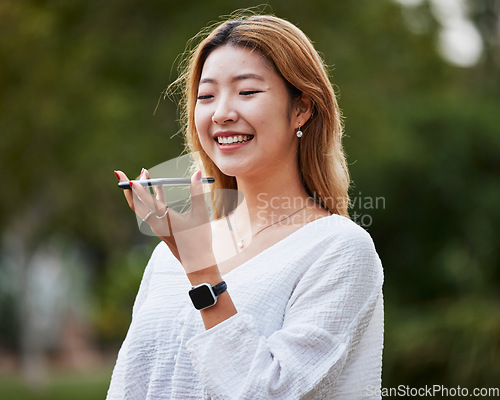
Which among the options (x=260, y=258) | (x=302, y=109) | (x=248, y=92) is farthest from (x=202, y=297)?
(x=302, y=109)

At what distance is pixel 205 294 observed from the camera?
1753 millimetres

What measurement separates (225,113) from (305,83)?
0.29 meters

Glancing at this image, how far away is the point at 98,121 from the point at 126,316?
5.17 m

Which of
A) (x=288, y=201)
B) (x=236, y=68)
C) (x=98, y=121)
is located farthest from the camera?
(x=98, y=121)

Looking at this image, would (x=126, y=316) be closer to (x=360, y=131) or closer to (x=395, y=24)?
(x=360, y=131)

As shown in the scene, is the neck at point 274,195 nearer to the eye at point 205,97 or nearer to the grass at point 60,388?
the eye at point 205,97

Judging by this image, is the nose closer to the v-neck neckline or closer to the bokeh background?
the v-neck neckline

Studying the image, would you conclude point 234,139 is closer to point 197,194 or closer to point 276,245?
point 276,245

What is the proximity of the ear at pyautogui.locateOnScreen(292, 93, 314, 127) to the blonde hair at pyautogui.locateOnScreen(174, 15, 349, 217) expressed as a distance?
0.02 m

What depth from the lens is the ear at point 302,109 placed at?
7.32 feet

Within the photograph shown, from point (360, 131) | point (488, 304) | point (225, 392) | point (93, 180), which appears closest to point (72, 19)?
point (93, 180)

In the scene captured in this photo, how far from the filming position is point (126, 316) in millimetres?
13039

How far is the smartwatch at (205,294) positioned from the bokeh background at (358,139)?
4638mm

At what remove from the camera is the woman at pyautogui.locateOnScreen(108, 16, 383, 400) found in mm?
1748
